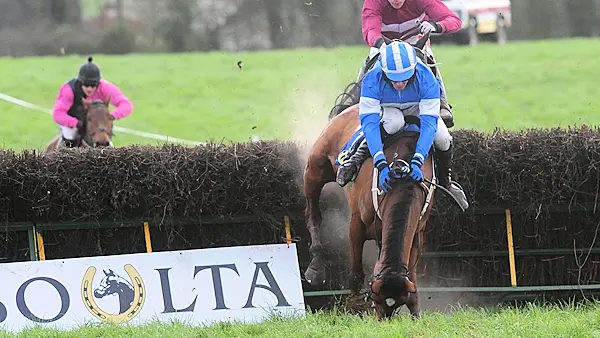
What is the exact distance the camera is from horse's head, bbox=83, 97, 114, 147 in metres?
11.9

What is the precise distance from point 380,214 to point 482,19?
2007cm

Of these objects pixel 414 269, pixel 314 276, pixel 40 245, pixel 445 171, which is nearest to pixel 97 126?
pixel 40 245

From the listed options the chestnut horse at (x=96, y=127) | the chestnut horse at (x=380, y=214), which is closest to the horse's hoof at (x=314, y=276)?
the chestnut horse at (x=380, y=214)

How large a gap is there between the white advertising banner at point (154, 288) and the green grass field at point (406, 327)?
55cm

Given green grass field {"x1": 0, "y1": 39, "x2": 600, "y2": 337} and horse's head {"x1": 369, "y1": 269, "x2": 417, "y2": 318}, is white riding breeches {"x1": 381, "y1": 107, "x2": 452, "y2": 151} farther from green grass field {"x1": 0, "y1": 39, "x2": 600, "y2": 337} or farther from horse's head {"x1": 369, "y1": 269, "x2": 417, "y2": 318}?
green grass field {"x1": 0, "y1": 39, "x2": 600, "y2": 337}

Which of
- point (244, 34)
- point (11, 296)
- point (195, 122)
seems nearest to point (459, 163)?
point (11, 296)

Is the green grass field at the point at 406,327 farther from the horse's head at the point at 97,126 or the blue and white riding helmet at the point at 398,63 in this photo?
the horse's head at the point at 97,126

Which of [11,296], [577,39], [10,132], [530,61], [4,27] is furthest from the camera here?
[4,27]

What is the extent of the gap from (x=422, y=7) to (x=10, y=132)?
12970mm

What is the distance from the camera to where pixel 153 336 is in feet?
23.8

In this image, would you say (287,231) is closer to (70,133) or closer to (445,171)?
(445,171)

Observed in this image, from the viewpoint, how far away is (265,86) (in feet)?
77.7

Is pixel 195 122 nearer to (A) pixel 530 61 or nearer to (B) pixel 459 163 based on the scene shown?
(A) pixel 530 61

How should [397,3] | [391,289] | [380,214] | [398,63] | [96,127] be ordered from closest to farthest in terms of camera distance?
[391,289], [380,214], [398,63], [397,3], [96,127]
